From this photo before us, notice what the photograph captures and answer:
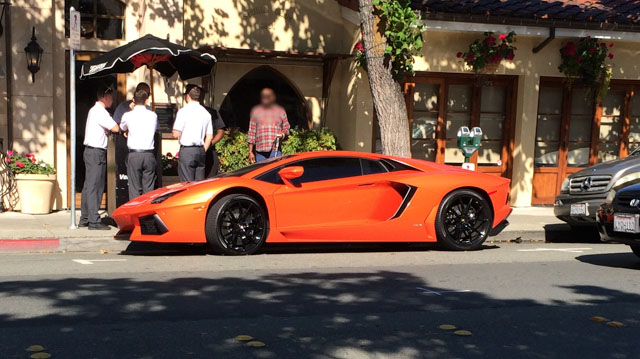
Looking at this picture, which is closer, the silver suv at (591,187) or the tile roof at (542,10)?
the silver suv at (591,187)

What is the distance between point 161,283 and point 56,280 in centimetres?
95

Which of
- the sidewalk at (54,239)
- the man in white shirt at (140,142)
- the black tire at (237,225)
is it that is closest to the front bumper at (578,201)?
the black tire at (237,225)

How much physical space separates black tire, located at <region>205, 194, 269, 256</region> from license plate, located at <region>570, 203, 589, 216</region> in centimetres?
467

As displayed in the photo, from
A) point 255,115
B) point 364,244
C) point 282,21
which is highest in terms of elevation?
point 282,21

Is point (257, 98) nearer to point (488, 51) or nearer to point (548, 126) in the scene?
point (488, 51)

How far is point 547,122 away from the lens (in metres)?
15.6

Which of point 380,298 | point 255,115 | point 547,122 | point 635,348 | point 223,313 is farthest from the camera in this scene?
point 547,122

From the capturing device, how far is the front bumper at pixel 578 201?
10.9m

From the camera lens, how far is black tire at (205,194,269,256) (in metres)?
8.73

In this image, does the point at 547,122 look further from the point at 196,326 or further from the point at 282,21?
the point at 196,326

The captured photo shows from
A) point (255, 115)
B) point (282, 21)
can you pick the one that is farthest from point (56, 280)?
point (282, 21)

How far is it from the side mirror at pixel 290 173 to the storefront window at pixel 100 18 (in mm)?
5728

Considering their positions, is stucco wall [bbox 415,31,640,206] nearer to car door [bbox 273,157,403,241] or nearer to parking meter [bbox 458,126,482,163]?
parking meter [bbox 458,126,482,163]

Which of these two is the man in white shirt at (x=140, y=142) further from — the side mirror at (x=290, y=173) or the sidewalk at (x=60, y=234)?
the side mirror at (x=290, y=173)
